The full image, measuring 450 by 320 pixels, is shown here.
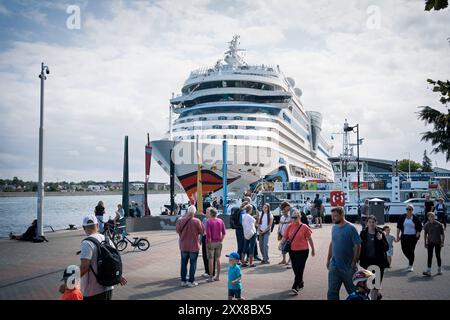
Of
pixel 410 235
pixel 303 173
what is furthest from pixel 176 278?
pixel 303 173

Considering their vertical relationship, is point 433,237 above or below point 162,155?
below

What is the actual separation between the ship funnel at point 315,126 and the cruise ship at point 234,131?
37.5 feet

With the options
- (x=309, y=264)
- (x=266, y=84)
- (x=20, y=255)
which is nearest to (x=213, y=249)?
(x=309, y=264)

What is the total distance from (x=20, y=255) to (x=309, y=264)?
8469 mm

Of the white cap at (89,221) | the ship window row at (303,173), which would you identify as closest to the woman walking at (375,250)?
the white cap at (89,221)

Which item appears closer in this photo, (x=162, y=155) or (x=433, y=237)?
(x=433, y=237)

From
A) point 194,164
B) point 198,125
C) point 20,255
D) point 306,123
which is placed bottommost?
point 20,255

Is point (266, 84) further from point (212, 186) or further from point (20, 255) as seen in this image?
point (20, 255)

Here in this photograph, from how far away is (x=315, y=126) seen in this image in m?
62.5

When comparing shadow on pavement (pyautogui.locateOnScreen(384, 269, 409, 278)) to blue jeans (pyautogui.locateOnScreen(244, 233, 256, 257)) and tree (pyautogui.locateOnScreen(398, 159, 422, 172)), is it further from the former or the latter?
tree (pyautogui.locateOnScreen(398, 159, 422, 172))

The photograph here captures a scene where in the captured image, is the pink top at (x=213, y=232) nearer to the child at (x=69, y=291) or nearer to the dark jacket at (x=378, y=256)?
the dark jacket at (x=378, y=256)

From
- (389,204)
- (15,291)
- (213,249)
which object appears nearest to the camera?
(15,291)

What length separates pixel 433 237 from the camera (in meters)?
9.59

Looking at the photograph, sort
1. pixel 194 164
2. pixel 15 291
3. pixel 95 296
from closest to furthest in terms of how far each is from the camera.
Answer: pixel 95 296 → pixel 15 291 → pixel 194 164
